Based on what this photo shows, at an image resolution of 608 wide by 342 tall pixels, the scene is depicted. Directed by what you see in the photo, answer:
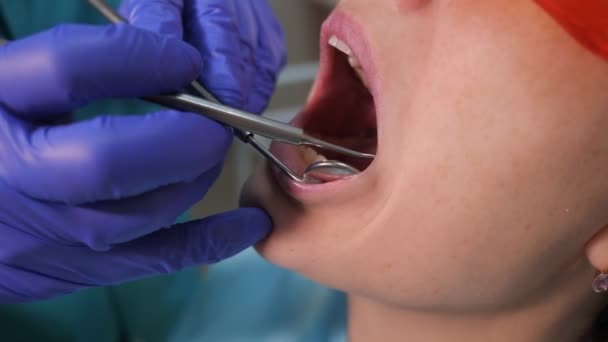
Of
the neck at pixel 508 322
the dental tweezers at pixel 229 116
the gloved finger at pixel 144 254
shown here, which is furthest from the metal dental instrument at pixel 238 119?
the neck at pixel 508 322

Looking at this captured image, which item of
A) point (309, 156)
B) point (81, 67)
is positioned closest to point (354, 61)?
point (309, 156)

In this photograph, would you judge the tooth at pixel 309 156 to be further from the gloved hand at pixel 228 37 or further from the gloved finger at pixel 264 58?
the gloved finger at pixel 264 58

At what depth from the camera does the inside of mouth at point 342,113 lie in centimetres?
94

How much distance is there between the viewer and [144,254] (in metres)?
0.76

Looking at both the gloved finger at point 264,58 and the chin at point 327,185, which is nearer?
the chin at point 327,185

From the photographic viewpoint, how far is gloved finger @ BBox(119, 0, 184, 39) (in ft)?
2.66

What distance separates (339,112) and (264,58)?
0.26 m

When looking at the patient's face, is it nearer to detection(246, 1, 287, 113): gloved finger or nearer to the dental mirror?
the dental mirror

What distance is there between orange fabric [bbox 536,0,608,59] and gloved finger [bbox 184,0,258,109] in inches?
16.8

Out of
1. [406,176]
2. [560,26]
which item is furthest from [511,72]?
[406,176]

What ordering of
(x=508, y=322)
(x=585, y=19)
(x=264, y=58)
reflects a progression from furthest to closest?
(x=264, y=58) → (x=508, y=322) → (x=585, y=19)

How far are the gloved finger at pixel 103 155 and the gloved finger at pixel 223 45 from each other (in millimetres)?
182

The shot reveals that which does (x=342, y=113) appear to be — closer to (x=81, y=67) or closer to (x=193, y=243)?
(x=193, y=243)

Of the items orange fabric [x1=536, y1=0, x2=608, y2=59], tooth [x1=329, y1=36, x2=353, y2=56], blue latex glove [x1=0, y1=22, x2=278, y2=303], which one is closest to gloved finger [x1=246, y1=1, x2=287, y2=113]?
tooth [x1=329, y1=36, x2=353, y2=56]
